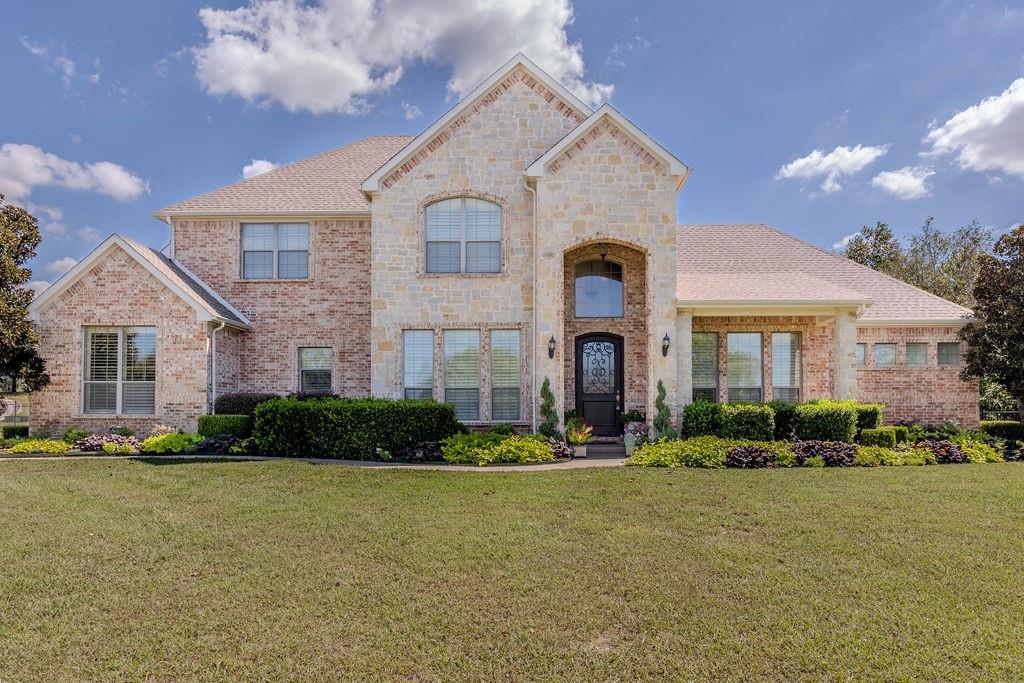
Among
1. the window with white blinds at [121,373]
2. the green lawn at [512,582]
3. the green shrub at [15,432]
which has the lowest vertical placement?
the green lawn at [512,582]

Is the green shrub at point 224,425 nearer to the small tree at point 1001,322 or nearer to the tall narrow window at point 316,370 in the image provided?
the tall narrow window at point 316,370

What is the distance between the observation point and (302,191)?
1653cm

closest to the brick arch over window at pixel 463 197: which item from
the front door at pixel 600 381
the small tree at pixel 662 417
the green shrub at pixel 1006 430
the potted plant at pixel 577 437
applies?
the front door at pixel 600 381

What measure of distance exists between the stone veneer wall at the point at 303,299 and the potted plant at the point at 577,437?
5.96 metres

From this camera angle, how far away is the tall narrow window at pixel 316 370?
1581 cm

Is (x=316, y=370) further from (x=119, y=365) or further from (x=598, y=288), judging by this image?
(x=598, y=288)

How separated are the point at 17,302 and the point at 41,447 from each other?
366 centimetres

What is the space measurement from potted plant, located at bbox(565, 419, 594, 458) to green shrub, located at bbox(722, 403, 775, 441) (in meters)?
3.06

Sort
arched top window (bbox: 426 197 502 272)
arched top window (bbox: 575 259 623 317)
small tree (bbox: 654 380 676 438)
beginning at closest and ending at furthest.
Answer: small tree (bbox: 654 380 676 438) → arched top window (bbox: 426 197 502 272) → arched top window (bbox: 575 259 623 317)

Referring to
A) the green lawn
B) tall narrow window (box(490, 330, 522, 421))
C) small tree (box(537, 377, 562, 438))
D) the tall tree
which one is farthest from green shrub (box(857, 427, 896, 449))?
the tall tree

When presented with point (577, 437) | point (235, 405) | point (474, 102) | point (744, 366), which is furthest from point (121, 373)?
point (744, 366)

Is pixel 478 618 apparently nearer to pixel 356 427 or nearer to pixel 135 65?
pixel 356 427

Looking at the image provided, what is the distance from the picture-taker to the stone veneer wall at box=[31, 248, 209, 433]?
13883 millimetres

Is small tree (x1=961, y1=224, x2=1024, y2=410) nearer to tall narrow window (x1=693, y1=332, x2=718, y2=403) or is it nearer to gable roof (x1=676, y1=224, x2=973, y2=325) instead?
gable roof (x1=676, y1=224, x2=973, y2=325)
